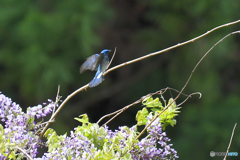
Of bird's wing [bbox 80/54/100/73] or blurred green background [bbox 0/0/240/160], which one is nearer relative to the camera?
bird's wing [bbox 80/54/100/73]

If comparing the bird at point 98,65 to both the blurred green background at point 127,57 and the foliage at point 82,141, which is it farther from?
the blurred green background at point 127,57

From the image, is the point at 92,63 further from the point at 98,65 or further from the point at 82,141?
the point at 82,141

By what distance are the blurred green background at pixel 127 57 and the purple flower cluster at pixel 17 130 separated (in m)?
2.58

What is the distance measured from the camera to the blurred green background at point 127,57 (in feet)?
11.0

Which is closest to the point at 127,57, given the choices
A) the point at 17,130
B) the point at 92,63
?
the point at 92,63

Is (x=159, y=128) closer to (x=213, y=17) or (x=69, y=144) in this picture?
(x=69, y=144)

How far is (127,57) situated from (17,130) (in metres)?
3.35

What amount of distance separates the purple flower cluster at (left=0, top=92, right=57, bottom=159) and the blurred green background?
2.58 meters

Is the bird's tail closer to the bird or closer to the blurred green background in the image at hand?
the bird

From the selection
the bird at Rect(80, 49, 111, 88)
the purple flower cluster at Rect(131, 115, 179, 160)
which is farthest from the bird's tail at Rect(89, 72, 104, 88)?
the purple flower cluster at Rect(131, 115, 179, 160)

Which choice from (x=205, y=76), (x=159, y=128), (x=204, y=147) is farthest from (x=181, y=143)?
(x=159, y=128)

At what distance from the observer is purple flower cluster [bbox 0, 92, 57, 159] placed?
670mm

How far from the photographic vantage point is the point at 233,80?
163 inches

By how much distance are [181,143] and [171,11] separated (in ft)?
3.25
